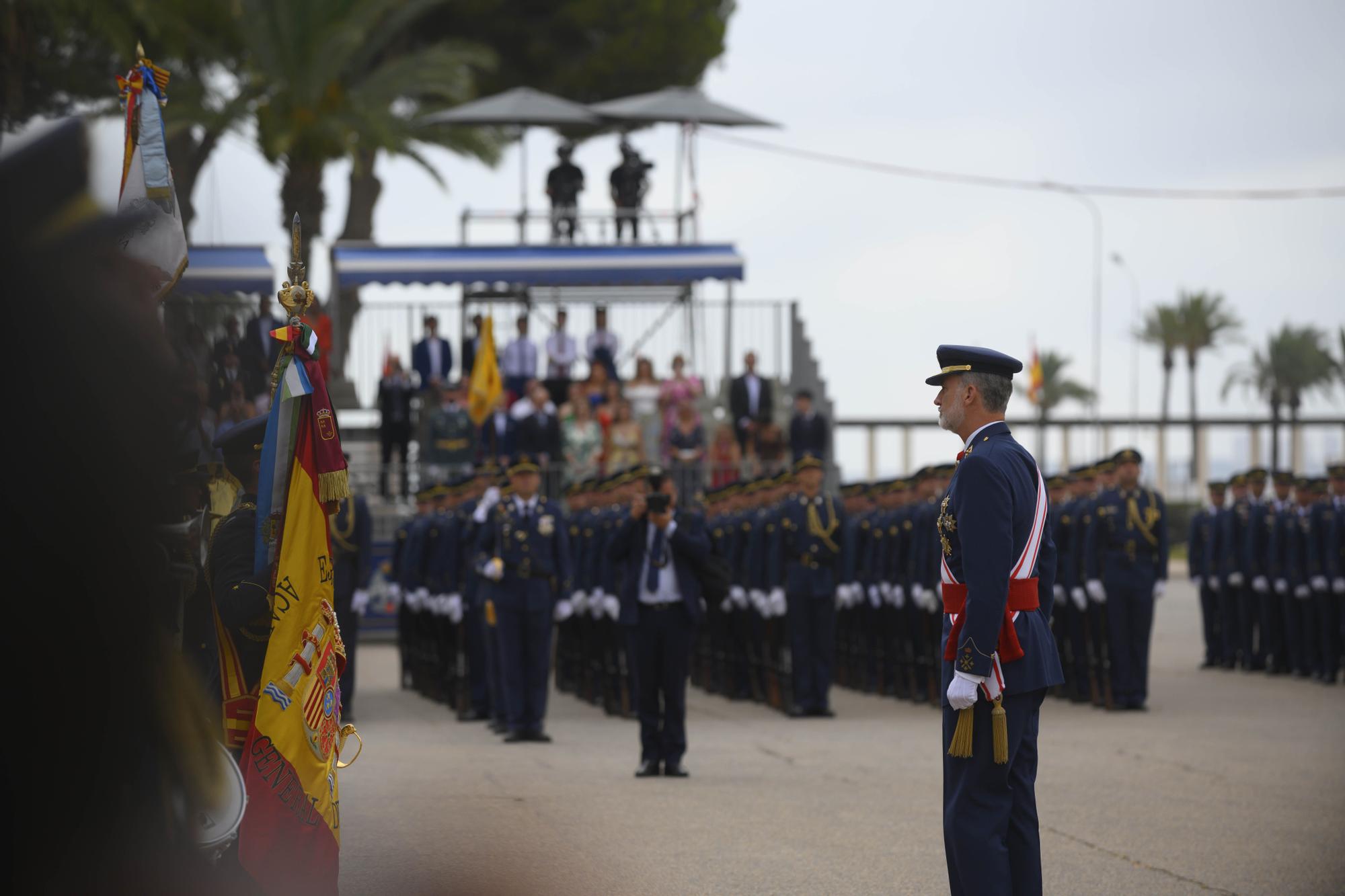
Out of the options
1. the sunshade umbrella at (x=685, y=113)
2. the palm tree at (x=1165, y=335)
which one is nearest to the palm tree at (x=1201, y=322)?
the palm tree at (x=1165, y=335)

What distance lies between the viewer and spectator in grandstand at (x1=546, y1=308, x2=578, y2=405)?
22.5 metres

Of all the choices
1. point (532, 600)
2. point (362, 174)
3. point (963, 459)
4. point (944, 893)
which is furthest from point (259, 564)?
point (362, 174)

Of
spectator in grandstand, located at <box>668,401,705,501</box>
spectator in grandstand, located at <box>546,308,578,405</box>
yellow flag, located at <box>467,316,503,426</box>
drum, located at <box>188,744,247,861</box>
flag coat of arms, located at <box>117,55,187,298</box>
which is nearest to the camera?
flag coat of arms, located at <box>117,55,187,298</box>

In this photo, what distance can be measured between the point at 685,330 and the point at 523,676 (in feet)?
43.9

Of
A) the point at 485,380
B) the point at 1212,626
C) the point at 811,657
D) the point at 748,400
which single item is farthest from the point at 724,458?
the point at 811,657

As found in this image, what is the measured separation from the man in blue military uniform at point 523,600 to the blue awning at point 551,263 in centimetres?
1164

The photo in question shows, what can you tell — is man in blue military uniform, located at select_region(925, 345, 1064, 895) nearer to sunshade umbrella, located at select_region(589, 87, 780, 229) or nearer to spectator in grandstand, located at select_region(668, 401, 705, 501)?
spectator in grandstand, located at select_region(668, 401, 705, 501)

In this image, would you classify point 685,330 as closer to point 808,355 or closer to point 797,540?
point 808,355

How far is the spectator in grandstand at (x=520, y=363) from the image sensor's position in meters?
21.8

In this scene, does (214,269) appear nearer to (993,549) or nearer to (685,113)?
(993,549)

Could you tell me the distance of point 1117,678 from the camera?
14.1 meters

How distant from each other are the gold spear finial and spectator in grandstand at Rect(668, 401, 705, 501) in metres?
14.7

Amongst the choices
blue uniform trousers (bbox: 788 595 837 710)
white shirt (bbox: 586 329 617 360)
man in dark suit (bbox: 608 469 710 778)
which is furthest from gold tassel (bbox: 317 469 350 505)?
white shirt (bbox: 586 329 617 360)

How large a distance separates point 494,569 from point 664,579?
6.64 feet
